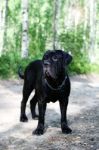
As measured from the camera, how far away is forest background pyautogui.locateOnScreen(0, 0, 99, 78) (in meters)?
22.2

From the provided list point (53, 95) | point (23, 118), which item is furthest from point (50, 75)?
point (23, 118)

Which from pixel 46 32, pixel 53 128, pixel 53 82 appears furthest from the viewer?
pixel 46 32

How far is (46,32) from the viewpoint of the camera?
4984 cm

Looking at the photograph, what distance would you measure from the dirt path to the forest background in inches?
223

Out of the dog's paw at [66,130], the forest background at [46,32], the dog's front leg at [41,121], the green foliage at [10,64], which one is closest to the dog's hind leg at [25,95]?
the dog's front leg at [41,121]

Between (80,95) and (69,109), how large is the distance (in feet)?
10.0

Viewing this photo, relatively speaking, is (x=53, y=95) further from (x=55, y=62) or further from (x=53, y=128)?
(x=53, y=128)

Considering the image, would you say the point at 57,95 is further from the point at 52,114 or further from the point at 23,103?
the point at 52,114

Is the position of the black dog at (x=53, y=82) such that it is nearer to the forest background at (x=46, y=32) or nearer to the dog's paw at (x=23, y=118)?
the dog's paw at (x=23, y=118)

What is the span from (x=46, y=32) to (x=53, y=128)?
41.6 meters

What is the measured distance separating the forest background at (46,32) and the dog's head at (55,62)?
9611 millimetres

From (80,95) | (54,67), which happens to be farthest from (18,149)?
(80,95)

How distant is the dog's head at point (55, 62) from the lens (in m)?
7.75

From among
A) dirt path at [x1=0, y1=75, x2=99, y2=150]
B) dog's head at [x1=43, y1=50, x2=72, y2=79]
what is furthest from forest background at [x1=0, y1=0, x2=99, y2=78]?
dog's head at [x1=43, y1=50, x2=72, y2=79]
